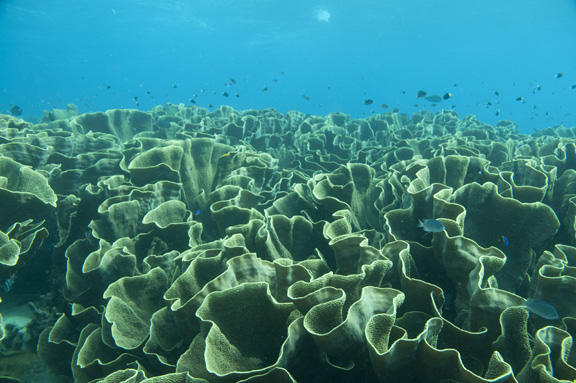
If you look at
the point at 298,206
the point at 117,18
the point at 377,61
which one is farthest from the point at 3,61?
the point at 298,206

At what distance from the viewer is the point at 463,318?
7.10 ft

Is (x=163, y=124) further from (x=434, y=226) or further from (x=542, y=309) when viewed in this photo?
(x=542, y=309)

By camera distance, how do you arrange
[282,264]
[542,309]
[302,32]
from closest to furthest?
1. [542,309]
2. [282,264]
3. [302,32]

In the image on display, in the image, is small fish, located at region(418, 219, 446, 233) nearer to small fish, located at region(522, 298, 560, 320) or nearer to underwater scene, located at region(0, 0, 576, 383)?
underwater scene, located at region(0, 0, 576, 383)

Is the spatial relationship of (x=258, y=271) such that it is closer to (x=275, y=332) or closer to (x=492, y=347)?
(x=275, y=332)

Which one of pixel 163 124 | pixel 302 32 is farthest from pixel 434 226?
pixel 302 32

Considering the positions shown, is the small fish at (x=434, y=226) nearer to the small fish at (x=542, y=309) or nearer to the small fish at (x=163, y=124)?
the small fish at (x=542, y=309)

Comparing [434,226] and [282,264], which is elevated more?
[434,226]

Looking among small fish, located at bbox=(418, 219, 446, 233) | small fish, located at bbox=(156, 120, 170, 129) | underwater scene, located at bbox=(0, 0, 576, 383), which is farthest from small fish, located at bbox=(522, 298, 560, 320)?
small fish, located at bbox=(156, 120, 170, 129)

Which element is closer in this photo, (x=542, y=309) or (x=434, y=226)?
(x=542, y=309)

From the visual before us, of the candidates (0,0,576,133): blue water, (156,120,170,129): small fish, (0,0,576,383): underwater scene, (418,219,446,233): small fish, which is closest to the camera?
(0,0,576,383): underwater scene

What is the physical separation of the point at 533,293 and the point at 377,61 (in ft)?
437

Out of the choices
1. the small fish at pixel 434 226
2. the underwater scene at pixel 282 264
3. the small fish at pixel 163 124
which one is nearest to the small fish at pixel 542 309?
the underwater scene at pixel 282 264

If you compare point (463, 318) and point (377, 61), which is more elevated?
point (377, 61)
